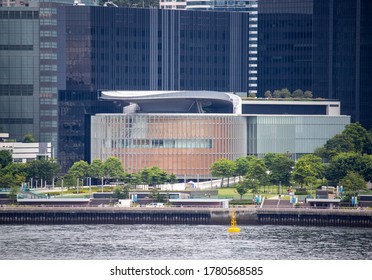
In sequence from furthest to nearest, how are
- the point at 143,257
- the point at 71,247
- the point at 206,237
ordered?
the point at 206,237
the point at 71,247
the point at 143,257

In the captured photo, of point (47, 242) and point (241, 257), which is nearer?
point (241, 257)

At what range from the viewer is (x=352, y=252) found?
17825cm

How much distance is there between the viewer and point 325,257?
17275 cm

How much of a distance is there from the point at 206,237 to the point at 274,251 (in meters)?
21.0

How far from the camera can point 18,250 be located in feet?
586
